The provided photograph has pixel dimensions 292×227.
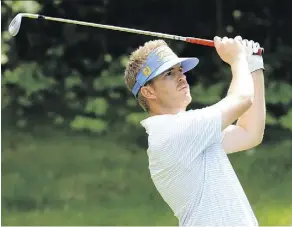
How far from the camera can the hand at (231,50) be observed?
2182mm

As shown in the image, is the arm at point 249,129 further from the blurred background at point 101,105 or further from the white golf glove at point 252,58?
the blurred background at point 101,105

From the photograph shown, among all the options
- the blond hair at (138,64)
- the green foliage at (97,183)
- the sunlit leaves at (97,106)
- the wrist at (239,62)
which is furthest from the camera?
the sunlit leaves at (97,106)

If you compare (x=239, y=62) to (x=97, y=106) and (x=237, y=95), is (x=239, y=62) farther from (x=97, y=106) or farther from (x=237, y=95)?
(x=97, y=106)

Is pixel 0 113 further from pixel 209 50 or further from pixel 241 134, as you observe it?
pixel 241 134

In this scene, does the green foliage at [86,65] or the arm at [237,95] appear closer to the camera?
the arm at [237,95]

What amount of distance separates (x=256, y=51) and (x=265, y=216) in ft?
9.51

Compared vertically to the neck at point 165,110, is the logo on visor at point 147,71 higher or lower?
higher

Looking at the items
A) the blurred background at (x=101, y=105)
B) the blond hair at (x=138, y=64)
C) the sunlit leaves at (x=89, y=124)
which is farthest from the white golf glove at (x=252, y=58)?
the sunlit leaves at (x=89, y=124)

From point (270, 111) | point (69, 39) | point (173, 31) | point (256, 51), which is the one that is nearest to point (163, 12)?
point (173, 31)

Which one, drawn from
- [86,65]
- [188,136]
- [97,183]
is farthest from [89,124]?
[188,136]

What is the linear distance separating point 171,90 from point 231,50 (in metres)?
0.21

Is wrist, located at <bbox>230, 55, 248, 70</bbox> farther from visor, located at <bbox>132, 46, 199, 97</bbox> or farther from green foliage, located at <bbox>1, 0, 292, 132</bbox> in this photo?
green foliage, located at <bbox>1, 0, 292, 132</bbox>

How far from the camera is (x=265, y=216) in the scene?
16.7ft

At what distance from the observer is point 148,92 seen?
2.24 meters
